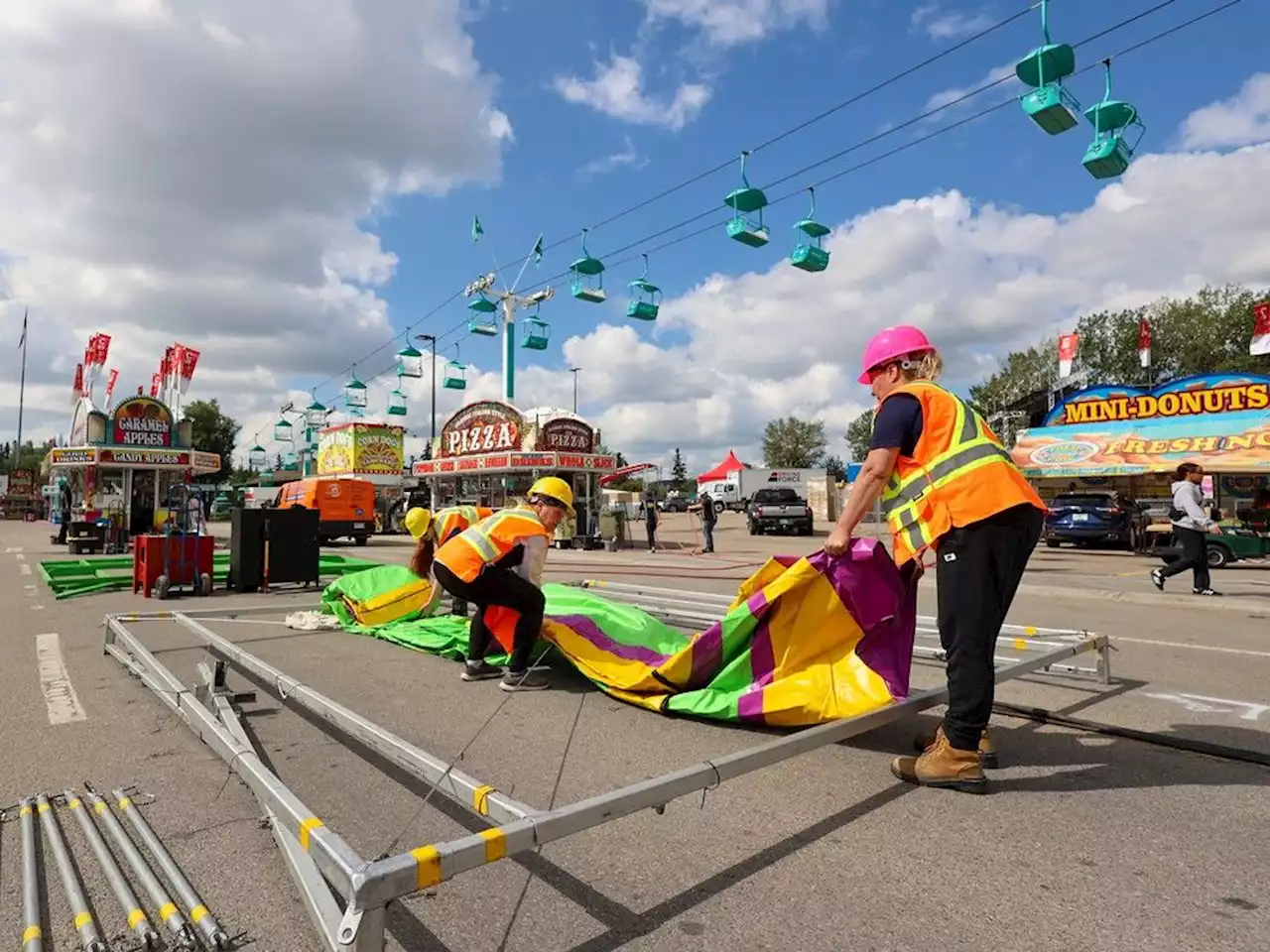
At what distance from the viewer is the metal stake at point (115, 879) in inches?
90.1

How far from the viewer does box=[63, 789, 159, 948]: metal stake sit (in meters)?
2.29

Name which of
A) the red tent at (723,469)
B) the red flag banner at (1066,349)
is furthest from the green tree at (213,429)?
the red flag banner at (1066,349)

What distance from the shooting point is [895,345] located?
12.4 ft

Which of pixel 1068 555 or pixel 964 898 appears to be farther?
pixel 1068 555

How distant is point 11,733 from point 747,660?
434 centimetres

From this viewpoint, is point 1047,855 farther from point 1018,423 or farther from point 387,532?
point 1018,423

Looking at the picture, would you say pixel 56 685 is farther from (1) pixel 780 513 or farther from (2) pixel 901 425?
(1) pixel 780 513

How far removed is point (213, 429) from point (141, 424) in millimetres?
63922

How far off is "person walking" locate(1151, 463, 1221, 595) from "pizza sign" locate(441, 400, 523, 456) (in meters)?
21.1

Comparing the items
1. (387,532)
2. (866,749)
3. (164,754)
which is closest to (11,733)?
(164,754)

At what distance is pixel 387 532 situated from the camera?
35719mm

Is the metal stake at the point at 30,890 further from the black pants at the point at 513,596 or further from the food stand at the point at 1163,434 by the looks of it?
the food stand at the point at 1163,434

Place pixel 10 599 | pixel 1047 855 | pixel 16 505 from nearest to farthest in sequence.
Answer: pixel 1047 855, pixel 10 599, pixel 16 505

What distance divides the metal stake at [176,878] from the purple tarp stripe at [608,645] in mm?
2686
